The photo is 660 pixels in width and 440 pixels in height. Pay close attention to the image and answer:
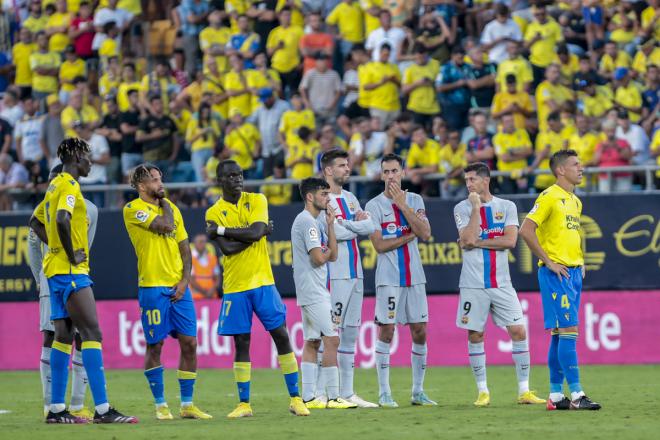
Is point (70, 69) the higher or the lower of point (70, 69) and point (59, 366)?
the higher

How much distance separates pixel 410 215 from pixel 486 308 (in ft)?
4.33

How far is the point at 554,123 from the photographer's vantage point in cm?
2041

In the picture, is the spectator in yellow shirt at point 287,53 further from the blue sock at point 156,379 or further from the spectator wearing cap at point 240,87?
the blue sock at point 156,379

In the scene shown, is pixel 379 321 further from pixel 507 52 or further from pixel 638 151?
pixel 507 52

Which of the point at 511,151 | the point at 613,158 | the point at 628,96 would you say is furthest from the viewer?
the point at 628,96

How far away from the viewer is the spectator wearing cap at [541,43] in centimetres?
2228

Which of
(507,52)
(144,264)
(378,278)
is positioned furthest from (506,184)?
(144,264)

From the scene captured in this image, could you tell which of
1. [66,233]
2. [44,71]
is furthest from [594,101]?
[66,233]

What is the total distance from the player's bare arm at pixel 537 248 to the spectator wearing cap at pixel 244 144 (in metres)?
10.9

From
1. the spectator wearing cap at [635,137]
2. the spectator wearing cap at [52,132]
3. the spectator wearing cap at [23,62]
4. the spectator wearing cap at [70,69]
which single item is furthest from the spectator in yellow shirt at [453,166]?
the spectator wearing cap at [23,62]

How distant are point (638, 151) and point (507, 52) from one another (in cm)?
350

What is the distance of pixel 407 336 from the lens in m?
20.2

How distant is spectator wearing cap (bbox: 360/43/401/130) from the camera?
2258 centimetres

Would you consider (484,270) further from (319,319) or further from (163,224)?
(163,224)
